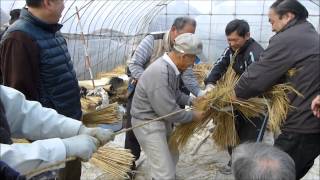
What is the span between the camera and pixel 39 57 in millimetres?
2219

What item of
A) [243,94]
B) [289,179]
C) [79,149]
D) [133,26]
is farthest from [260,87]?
[133,26]

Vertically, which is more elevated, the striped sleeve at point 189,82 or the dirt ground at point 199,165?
the striped sleeve at point 189,82

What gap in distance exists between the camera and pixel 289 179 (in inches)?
58.0

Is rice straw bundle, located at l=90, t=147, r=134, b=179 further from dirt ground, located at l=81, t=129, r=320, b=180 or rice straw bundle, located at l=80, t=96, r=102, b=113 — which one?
rice straw bundle, located at l=80, t=96, r=102, b=113

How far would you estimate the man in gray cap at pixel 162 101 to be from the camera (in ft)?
8.86

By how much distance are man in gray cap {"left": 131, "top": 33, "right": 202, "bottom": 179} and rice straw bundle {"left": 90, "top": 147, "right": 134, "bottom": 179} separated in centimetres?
67

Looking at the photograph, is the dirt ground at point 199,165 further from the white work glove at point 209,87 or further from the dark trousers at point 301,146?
the dark trousers at point 301,146

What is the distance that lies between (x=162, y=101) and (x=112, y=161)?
2.42ft

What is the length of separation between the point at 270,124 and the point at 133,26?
718cm

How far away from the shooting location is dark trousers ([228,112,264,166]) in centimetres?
324

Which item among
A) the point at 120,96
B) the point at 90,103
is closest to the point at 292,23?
the point at 90,103

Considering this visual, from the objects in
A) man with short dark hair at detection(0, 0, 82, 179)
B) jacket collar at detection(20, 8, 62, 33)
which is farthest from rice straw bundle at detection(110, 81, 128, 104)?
jacket collar at detection(20, 8, 62, 33)

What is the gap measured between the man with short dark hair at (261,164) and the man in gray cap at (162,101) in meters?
1.15

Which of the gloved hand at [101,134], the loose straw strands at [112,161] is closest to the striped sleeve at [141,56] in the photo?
the loose straw strands at [112,161]
